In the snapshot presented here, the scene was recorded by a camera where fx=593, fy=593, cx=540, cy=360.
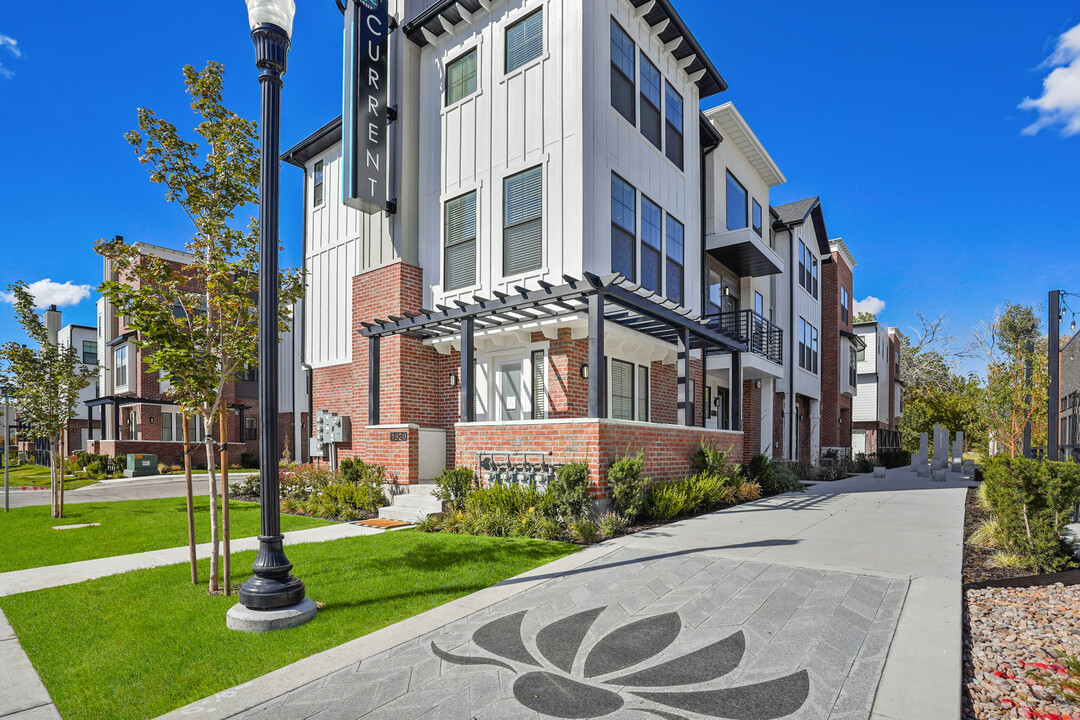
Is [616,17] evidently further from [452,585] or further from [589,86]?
[452,585]

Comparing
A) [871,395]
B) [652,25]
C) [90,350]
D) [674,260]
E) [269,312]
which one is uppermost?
[652,25]

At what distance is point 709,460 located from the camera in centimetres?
1202

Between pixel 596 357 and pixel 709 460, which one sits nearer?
pixel 596 357

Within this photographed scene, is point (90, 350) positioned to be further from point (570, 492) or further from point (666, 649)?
point (666, 649)

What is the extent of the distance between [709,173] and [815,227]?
10.4m

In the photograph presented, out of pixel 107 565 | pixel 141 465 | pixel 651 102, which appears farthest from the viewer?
pixel 141 465

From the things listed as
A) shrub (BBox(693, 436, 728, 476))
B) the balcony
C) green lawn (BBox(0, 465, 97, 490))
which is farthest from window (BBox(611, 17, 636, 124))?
green lawn (BBox(0, 465, 97, 490))

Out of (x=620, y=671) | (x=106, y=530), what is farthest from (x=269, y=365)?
(x=106, y=530)

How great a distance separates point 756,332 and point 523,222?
32.1 feet

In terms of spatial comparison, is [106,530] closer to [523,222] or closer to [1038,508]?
[523,222]

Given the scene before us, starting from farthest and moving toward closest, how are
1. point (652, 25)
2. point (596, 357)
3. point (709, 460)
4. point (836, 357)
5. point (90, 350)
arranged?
point (90, 350) < point (836, 357) < point (652, 25) < point (709, 460) < point (596, 357)

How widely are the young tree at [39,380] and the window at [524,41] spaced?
10966 mm

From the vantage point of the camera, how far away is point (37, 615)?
546 centimetres

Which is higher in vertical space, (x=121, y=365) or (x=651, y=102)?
(x=651, y=102)
